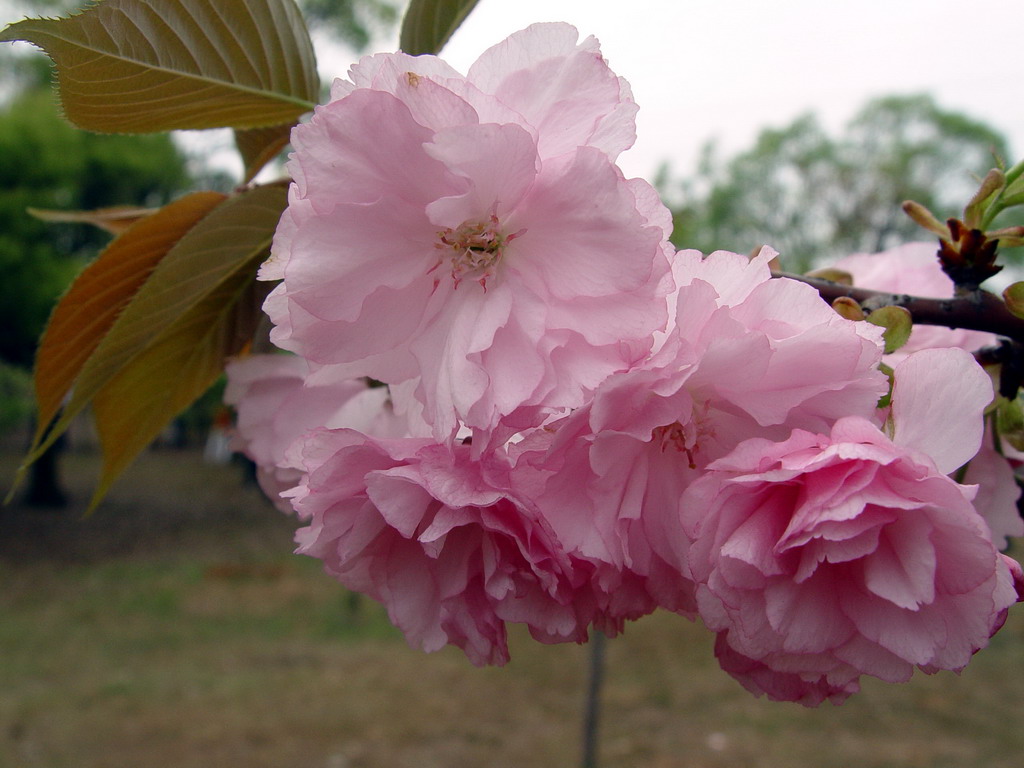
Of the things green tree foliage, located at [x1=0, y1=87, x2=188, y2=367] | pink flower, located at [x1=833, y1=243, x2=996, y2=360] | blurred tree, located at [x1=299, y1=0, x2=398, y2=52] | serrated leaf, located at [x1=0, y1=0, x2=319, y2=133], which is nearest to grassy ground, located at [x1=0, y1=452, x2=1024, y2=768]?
green tree foliage, located at [x1=0, y1=87, x2=188, y2=367]

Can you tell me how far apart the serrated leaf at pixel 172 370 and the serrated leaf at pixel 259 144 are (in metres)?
0.14

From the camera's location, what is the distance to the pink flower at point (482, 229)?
450mm

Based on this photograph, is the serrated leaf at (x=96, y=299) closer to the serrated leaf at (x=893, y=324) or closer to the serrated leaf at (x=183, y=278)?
the serrated leaf at (x=183, y=278)

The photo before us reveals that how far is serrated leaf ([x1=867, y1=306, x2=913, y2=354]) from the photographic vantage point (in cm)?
55

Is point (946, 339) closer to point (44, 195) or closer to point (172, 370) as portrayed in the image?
point (172, 370)

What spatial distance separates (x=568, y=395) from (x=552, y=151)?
0.50ft

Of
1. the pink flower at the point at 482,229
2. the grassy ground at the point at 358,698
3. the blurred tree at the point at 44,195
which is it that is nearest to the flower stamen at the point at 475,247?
the pink flower at the point at 482,229

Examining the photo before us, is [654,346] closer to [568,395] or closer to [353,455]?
[568,395]

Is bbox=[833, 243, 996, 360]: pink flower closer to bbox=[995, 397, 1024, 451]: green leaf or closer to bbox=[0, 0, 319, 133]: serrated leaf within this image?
bbox=[995, 397, 1024, 451]: green leaf

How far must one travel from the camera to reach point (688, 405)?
46 cm

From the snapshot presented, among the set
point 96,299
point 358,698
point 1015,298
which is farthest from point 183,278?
point 358,698

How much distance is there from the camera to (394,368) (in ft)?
1.70

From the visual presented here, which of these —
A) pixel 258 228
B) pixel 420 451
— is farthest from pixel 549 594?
pixel 258 228

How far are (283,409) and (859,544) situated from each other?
0.53 m
